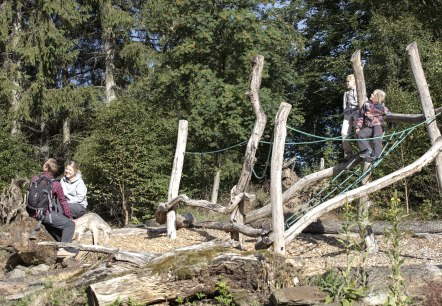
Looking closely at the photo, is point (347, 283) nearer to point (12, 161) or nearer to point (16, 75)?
point (12, 161)

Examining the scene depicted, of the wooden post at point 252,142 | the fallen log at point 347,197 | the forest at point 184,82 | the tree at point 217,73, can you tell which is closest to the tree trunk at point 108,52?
the forest at point 184,82

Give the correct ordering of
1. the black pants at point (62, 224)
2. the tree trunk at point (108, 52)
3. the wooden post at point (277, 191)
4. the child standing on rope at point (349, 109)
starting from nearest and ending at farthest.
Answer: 1. the wooden post at point (277, 191)
2. the black pants at point (62, 224)
3. the child standing on rope at point (349, 109)
4. the tree trunk at point (108, 52)

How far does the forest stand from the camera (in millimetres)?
18469

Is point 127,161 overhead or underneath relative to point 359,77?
underneath

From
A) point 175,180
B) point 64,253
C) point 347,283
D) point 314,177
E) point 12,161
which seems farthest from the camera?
point 12,161

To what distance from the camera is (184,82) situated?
20.0 metres

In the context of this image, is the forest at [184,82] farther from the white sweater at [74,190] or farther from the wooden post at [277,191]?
the white sweater at [74,190]

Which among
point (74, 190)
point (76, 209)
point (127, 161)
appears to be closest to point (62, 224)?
point (76, 209)

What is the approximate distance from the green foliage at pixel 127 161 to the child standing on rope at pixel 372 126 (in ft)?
33.5

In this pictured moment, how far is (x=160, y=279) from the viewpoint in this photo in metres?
6.25

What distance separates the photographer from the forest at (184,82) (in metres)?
18.5

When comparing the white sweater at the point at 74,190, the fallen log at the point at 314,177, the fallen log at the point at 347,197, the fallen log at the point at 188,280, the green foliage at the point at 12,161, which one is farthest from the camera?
the green foliage at the point at 12,161

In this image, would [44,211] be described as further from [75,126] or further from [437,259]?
[75,126]

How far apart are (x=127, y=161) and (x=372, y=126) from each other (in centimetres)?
1084
